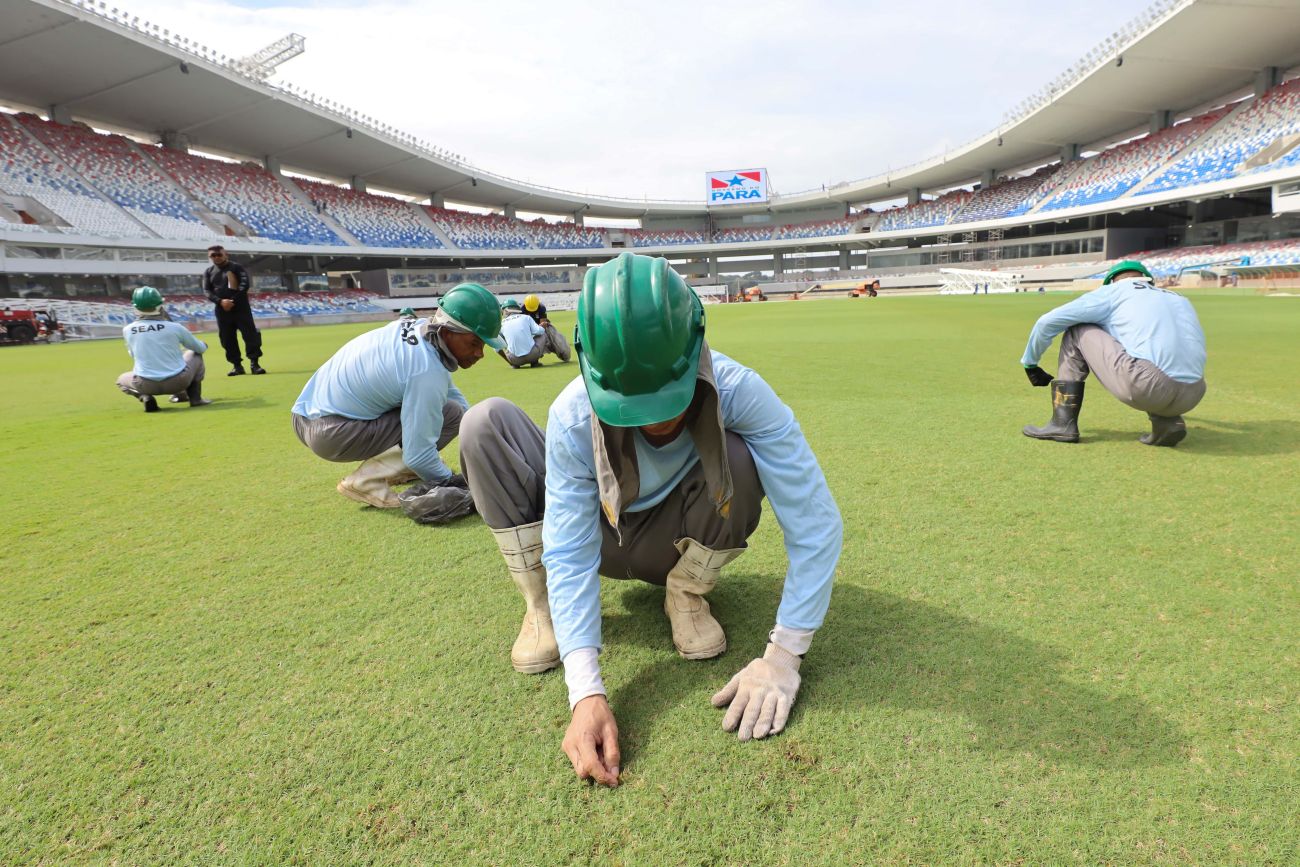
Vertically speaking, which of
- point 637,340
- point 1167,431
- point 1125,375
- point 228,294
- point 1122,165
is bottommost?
point 1167,431

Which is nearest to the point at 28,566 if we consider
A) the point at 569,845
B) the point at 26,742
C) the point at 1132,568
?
the point at 26,742

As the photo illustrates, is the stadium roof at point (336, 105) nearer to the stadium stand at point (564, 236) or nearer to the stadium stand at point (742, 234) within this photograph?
the stadium stand at point (564, 236)

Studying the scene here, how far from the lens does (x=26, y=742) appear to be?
5.60ft

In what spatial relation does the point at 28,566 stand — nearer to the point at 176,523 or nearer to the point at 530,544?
the point at 176,523

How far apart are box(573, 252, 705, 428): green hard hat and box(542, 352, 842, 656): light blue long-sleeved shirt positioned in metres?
0.25

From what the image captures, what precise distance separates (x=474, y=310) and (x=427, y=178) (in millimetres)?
51119

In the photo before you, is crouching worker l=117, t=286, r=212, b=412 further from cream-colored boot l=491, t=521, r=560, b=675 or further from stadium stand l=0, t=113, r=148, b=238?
stadium stand l=0, t=113, r=148, b=238

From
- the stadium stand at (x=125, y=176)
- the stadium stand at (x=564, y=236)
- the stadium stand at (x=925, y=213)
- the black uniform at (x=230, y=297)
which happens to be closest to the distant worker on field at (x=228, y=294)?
the black uniform at (x=230, y=297)

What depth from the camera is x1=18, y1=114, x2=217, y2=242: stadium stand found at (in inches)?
1148

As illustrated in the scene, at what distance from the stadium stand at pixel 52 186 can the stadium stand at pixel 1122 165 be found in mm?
50029

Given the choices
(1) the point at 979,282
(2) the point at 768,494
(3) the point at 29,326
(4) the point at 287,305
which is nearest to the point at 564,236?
(4) the point at 287,305

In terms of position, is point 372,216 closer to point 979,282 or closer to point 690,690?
point 979,282

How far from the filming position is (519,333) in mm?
9414

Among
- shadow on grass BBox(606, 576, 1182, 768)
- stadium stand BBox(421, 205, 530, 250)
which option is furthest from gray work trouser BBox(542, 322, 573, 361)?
stadium stand BBox(421, 205, 530, 250)
